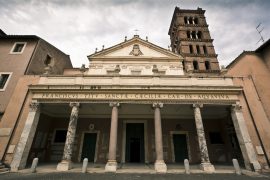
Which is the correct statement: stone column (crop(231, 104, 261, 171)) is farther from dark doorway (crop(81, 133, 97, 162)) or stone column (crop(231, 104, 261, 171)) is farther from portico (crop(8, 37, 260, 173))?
dark doorway (crop(81, 133, 97, 162))

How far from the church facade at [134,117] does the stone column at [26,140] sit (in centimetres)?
5

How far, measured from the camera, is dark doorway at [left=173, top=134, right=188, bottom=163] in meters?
13.5

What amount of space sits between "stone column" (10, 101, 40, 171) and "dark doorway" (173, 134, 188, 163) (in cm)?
1116

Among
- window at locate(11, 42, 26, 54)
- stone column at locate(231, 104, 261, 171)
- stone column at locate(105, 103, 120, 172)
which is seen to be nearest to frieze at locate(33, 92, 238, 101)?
stone column at locate(105, 103, 120, 172)

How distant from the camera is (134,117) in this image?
1436 cm

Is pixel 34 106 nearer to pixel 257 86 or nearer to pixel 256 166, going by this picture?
pixel 256 166

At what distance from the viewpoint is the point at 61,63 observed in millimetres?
19125

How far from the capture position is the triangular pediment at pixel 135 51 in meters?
17.5

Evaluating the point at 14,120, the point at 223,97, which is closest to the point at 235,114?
the point at 223,97

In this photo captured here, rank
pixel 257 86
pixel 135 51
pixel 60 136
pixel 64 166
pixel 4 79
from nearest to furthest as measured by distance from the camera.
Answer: pixel 64 166 < pixel 257 86 < pixel 4 79 < pixel 60 136 < pixel 135 51

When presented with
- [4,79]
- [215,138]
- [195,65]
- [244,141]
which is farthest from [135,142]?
[195,65]

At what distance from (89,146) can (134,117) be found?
15.4 feet

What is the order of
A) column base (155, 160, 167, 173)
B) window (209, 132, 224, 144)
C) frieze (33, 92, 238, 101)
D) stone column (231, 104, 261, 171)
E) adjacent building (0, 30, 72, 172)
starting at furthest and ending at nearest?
window (209, 132, 224, 144), frieze (33, 92, 238, 101), adjacent building (0, 30, 72, 172), stone column (231, 104, 261, 171), column base (155, 160, 167, 173)

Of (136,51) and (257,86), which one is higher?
(136,51)
